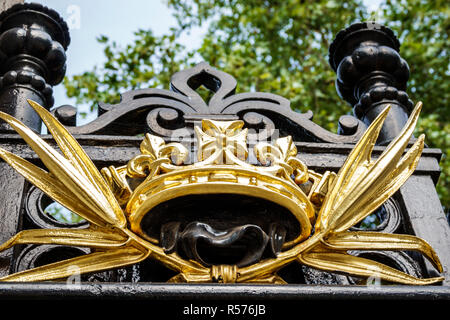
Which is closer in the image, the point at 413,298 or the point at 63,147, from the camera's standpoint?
the point at 413,298

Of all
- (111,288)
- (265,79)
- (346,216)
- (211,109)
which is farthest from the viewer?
(265,79)

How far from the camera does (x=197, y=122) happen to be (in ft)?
8.07

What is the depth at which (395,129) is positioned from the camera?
8.56ft

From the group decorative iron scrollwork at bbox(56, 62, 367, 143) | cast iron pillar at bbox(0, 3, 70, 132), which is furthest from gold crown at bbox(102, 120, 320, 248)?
cast iron pillar at bbox(0, 3, 70, 132)

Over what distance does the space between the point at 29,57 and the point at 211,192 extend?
1.07 metres

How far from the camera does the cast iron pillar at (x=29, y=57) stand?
2.49m

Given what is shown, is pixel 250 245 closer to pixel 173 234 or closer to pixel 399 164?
pixel 173 234

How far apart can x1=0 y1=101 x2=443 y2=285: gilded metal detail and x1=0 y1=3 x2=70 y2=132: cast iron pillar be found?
1.43 feet

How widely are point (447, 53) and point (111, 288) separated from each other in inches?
255

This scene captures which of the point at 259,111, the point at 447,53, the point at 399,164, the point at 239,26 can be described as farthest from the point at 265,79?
the point at 399,164

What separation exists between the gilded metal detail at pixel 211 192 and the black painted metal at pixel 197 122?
0.12 m

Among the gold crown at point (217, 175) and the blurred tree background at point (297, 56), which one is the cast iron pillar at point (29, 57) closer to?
the gold crown at point (217, 175)

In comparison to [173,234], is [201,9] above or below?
above

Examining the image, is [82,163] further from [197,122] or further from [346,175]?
[346,175]
